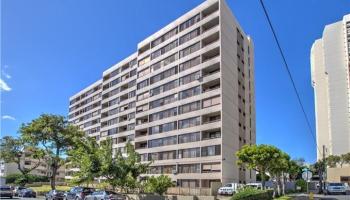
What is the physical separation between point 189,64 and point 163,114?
12.5 meters

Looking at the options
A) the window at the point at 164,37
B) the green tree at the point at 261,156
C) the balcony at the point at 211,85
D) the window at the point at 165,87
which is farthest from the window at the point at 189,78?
the green tree at the point at 261,156

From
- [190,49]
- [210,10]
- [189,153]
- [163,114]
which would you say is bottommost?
[189,153]

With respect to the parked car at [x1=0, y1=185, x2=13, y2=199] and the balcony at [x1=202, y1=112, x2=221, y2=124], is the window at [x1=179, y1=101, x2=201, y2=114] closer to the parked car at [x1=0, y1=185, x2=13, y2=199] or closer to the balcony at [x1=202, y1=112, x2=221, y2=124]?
the balcony at [x1=202, y1=112, x2=221, y2=124]

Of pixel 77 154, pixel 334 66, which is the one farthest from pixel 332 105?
pixel 77 154

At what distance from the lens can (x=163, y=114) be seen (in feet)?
277

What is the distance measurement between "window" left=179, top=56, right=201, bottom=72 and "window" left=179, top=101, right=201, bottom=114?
24.3ft

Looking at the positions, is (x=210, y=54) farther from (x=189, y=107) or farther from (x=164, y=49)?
(x=164, y=49)

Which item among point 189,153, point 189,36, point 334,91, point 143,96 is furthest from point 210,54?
Answer: point 334,91

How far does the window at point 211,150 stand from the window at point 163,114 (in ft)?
42.4

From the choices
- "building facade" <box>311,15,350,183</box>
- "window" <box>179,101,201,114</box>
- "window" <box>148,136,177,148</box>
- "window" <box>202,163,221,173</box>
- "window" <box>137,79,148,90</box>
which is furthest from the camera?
"building facade" <box>311,15,350,183</box>

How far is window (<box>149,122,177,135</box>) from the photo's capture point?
80.3 metres

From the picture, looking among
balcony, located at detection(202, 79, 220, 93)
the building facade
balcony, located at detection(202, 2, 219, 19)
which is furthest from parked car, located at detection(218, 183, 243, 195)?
the building facade

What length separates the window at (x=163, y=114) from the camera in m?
81.1

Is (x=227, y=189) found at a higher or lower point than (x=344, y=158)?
lower
